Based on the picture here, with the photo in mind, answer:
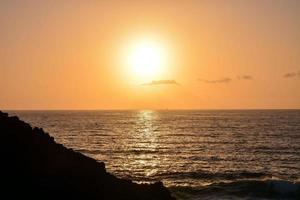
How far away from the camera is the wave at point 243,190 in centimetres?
4323

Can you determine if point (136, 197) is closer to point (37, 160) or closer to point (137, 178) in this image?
point (37, 160)

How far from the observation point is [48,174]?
2655cm

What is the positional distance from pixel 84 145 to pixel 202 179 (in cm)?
4386

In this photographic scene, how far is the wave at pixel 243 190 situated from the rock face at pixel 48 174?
535 inches

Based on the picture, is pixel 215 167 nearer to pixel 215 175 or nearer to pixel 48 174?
pixel 215 175

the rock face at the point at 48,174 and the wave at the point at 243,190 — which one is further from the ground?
the rock face at the point at 48,174

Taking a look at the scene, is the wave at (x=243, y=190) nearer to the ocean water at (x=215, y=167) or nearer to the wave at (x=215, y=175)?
the ocean water at (x=215, y=167)

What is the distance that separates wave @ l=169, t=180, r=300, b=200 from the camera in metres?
43.2

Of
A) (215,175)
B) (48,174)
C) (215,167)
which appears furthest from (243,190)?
(48,174)

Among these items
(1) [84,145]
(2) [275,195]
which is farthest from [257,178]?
(1) [84,145]

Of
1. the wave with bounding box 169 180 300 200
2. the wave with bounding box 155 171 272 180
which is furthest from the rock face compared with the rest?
the wave with bounding box 155 171 272 180

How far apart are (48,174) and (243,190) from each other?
959 inches

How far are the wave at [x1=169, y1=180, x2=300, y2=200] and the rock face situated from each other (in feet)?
44.6

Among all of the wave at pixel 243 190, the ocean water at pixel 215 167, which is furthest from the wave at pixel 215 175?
the wave at pixel 243 190
